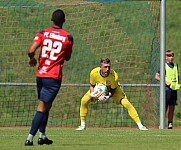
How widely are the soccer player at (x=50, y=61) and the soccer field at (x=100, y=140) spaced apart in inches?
22.3

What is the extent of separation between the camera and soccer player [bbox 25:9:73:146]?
37.9ft

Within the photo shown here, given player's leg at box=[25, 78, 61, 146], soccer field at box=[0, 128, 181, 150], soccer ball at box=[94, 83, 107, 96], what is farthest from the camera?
soccer ball at box=[94, 83, 107, 96]

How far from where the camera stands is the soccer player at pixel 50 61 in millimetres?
11562

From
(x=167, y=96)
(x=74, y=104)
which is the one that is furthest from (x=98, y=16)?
(x=167, y=96)

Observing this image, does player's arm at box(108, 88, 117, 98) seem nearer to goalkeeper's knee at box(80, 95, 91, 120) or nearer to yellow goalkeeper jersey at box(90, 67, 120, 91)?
yellow goalkeeper jersey at box(90, 67, 120, 91)

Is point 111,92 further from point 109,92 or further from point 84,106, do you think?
point 84,106

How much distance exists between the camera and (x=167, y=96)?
1833 cm

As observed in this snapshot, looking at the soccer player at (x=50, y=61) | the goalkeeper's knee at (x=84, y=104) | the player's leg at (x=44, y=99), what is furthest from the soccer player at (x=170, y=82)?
the player's leg at (x=44, y=99)

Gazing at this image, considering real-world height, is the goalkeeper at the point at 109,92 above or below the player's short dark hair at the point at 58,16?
below

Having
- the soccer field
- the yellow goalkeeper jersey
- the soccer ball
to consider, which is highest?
the yellow goalkeeper jersey

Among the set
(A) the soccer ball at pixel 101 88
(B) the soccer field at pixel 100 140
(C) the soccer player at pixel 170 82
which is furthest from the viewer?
(C) the soccer player at pixel 170 82

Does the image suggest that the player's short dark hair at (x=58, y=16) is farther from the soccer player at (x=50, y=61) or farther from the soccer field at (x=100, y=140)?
the soccer field at (x=100, y=140)

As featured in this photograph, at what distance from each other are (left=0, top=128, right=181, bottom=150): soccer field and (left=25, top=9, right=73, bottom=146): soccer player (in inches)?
22.3

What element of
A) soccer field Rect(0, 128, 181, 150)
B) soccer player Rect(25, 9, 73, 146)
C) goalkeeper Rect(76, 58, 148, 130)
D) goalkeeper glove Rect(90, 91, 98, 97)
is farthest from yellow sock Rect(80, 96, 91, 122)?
soccer player Rect(25, 9, 73, 146)
